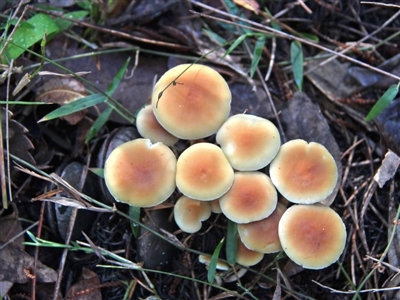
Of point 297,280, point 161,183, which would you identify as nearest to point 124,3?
point 161,183

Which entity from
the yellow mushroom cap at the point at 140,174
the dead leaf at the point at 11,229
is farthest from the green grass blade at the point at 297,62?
the dead leaf at the point at 11,229

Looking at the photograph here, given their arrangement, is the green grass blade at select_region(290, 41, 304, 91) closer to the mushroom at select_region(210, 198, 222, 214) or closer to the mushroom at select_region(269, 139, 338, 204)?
the mushroom at select_region(269, 139, 338, 204)

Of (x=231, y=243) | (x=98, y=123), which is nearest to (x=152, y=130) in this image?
(x=98, y=123)

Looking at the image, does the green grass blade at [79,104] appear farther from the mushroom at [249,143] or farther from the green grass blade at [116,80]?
the mushroom at [249,143]

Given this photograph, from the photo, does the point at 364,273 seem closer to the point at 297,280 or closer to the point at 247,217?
the point at 297,280

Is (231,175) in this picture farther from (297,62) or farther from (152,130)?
(297,62)

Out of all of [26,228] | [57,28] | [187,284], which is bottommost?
[187,284]
